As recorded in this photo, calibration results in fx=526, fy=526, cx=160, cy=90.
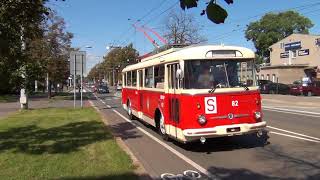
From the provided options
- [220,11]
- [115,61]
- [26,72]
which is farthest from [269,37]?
[220,11]

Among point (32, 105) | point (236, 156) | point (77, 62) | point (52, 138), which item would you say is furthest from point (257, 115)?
point (32, 105)

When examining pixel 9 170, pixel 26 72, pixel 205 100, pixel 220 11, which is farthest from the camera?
pixel 26 72

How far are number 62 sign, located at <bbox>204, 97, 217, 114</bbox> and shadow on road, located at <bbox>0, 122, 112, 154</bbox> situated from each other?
3.31 metres

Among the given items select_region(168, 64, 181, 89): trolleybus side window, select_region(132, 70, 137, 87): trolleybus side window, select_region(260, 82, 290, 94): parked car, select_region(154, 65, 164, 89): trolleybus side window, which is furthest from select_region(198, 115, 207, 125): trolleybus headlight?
select_region(260, 82, 290, 94): parked car

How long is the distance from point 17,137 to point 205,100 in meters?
6.47

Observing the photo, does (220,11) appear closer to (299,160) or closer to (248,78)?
(299,160)

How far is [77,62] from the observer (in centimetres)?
3253

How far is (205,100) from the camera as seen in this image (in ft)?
39.3

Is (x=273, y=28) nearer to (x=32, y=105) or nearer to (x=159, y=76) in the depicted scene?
(x=32, y=105)

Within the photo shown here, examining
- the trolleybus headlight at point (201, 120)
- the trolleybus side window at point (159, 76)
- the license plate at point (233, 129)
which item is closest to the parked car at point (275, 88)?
the trolleybus side window at point (159, 76)

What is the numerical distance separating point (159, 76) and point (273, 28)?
3678 inches

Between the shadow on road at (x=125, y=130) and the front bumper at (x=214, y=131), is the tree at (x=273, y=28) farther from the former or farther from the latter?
the front bumper at (x=214, y=131)

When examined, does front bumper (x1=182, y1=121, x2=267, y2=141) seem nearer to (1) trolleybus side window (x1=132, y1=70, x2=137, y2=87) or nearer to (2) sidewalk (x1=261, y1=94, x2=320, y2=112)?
(1) trolleybus side window (x1=132, y1=70, x2=137, y2=87)

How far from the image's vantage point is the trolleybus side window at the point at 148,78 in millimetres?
16562
